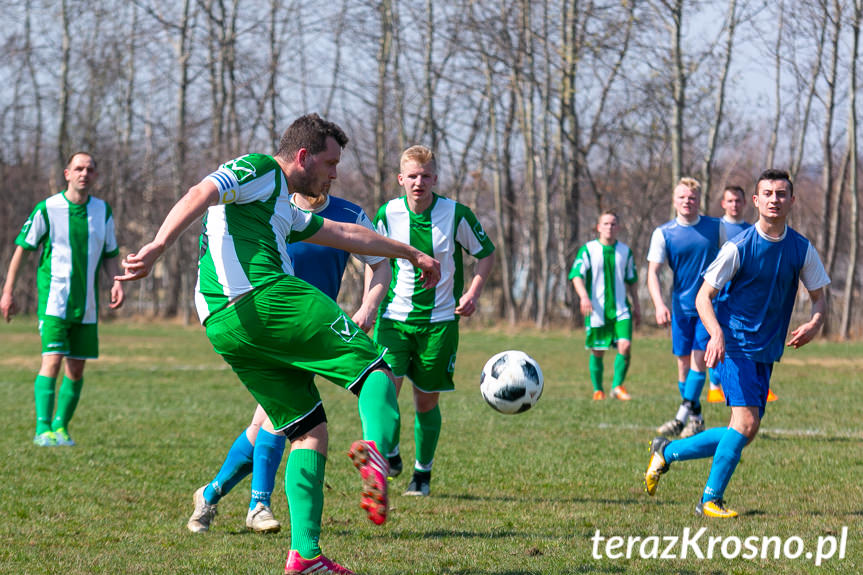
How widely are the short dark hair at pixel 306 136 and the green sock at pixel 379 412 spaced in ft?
3.43

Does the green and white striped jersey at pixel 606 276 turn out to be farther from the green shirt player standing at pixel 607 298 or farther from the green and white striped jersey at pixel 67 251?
the green and white striped jersey at pixel 67 251

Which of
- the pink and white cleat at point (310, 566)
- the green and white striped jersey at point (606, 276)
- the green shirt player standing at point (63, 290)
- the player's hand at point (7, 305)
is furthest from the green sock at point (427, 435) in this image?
the green and white striped jersey at point (606, 276)

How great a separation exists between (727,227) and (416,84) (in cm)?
2547

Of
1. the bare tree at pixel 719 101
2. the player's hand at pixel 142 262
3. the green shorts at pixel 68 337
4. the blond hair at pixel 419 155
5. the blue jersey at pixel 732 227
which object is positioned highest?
the bare tree at pixel 719 101

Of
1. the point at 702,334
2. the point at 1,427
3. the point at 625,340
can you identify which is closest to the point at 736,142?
the point at 625,340

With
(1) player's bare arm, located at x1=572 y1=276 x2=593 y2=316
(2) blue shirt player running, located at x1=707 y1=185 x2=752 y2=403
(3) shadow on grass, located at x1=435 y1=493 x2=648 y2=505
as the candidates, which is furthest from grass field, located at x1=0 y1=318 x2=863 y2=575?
(2) blue shirt player running, located at x1=707 y1=185 x2=752 y2=403

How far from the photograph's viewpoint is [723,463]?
5.80 meters

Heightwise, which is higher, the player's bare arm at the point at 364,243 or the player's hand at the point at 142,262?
the player's bare arm at the point at 364,243

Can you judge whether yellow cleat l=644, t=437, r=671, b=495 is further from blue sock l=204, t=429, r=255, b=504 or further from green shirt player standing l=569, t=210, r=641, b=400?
green shirt player standing l=569, t=210, r=641, b=400

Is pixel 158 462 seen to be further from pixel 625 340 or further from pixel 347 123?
pixel 347 123

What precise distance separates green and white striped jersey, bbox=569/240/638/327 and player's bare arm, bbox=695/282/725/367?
267 inches

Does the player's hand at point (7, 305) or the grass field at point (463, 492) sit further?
the player's hand at point (7, 305)

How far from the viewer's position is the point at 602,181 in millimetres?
35188

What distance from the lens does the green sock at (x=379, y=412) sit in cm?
396
